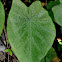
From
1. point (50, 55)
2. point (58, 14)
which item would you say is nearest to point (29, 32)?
point (58, 14)

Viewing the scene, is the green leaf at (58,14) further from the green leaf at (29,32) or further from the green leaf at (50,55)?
the green leaf at (50,55)

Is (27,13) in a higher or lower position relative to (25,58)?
higher

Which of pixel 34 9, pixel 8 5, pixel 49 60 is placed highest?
pixel 34 9

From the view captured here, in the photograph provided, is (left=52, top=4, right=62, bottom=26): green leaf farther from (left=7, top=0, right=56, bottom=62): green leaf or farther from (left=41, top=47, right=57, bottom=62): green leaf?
(left=41, top=47, right=57, bottom=62): green leaf

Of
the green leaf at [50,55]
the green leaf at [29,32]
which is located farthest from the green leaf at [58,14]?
the green leaf at [50,55]

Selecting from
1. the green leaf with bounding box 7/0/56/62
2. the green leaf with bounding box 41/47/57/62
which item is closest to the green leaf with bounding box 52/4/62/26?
the green leaf with bounding box 7/0/56/62

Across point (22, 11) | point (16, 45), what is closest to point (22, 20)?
point (22, 11)

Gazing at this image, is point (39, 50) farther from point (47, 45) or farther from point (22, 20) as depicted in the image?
point (22, 20)

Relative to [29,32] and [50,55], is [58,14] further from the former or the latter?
[50,55]

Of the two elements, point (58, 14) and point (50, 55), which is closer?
point (58, 14)
